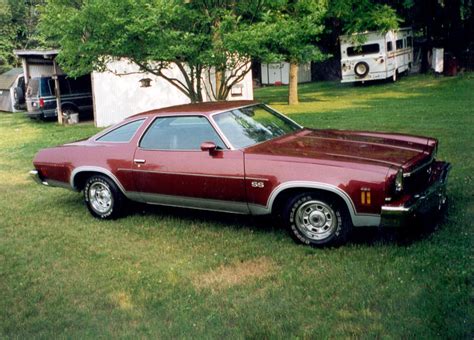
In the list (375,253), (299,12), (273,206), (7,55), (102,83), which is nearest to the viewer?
(375,253)

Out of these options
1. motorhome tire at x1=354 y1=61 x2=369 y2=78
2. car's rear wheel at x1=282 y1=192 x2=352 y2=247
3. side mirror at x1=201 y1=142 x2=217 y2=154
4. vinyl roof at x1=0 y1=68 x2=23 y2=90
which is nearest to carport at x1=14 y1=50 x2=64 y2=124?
vinyl roof at x1=0 y1=68 x2=23 y2=90

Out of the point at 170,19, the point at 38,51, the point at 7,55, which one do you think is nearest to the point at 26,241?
the point at 170,19

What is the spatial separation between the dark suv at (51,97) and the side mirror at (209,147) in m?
16.2

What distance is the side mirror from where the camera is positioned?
6.15 m

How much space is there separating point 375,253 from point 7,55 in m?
36.7

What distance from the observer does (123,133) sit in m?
7.19

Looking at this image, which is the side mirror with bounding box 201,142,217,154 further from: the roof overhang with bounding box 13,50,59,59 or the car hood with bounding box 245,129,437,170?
the roof overhang with bounding box 13,50,59,59

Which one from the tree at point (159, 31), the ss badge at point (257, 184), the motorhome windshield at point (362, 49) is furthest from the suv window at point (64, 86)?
the ss badge at point (257, 184)

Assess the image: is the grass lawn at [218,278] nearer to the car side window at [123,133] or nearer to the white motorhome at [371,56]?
the car side window at [123,133]

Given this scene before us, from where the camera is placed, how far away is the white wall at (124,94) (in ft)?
64.1

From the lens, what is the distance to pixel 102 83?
19.5m

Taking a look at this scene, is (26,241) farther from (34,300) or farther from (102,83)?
(102,83)

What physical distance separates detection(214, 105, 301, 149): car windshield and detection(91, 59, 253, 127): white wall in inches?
501

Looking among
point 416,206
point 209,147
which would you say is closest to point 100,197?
point 209,147
